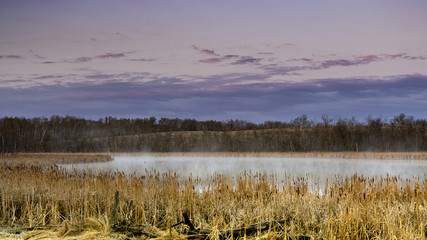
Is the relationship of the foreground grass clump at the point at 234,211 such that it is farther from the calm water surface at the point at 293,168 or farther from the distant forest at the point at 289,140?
the distant forest at the point at 289,140

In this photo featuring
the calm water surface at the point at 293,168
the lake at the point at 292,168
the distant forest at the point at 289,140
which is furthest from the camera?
the distant forest at the point at 289,140

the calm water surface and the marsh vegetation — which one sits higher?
the marsh vegetation

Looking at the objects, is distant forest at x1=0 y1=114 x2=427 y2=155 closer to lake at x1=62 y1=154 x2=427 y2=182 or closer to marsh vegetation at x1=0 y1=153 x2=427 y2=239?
lake at x1=62 y1=154 x2=427 y2=182

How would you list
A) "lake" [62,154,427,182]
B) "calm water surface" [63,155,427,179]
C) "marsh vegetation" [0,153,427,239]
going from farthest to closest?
"calm water surface" [63,155,427,179], "lake" [62,154,427,182], "marsh vegetation" [0,153,427,239]

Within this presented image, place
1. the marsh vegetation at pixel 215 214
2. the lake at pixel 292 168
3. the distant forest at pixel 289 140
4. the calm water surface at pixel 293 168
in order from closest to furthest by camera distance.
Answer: the marsh vegetation at pixel 215 214 → the lake at pixel 292 168 → the calm water surface at pixel 293 168 → the distant forest at pixel 289 140

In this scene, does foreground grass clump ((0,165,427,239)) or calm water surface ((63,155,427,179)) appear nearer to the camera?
foreground grass clump ((0,165,427,239))

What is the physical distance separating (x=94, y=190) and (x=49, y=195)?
3.65 ft

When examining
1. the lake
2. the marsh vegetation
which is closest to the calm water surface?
the lake

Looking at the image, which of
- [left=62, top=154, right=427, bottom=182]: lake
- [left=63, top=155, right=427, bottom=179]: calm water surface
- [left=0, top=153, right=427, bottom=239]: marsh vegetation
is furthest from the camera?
[left=63, top=155, right=427, bottom=179]: calm water surface

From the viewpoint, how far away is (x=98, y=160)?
27.7 metres

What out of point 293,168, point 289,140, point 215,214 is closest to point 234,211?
point 215,214

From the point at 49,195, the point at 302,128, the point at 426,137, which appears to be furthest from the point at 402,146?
the point at 49,195

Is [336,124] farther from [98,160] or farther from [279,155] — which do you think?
[98,160]

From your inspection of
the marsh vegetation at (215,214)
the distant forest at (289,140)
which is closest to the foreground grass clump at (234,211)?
the marsh vegetation at (215,214)
